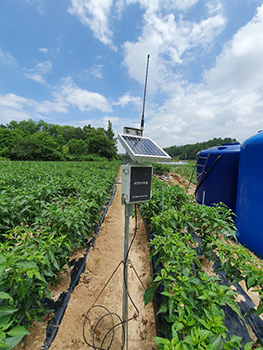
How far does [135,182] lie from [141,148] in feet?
1.16

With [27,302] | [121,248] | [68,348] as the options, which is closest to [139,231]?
[121,248]

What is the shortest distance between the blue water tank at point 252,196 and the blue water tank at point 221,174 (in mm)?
991

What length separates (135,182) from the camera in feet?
4.80

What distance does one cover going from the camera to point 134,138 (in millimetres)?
1637

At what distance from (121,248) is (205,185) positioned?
3969 millimetres

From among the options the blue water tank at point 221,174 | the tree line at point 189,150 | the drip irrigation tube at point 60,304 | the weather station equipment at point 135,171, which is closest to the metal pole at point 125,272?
the weather station equipment at point 135,171

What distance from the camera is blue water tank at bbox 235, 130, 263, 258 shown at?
3.40m

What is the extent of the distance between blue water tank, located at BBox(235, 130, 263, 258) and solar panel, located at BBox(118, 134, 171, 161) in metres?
3.18

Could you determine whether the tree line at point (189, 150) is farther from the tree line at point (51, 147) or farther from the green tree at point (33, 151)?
the green tree at point (33, 151)

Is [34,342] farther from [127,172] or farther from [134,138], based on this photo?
[134,138]

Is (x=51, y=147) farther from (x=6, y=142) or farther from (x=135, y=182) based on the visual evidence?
(x=135, y=182)

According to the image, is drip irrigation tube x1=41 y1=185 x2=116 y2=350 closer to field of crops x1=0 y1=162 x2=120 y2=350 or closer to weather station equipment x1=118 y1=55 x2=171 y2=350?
field of crops x1=0 y1=162 x2=120 y2=350

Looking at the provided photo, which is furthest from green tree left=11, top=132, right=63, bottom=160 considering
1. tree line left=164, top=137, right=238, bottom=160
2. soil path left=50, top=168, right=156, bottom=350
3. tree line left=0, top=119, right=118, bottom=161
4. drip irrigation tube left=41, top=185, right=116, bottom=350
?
tree line left=164, top=137, right=238, bottom=160

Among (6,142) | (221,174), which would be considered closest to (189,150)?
(6,142)
